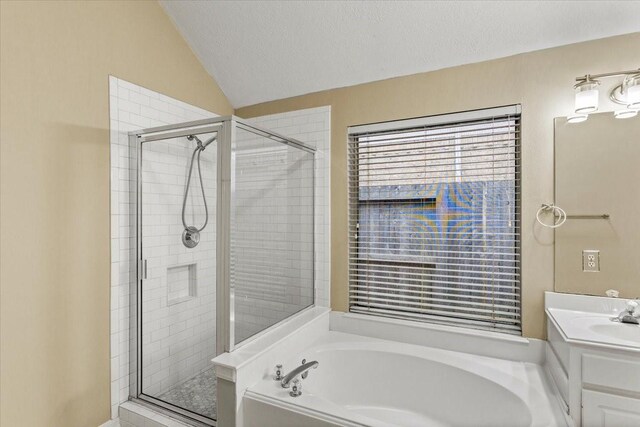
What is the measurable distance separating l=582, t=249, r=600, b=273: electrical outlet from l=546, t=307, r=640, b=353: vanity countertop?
0.77 ft

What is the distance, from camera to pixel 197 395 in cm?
209

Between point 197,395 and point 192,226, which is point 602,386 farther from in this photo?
point 192,226

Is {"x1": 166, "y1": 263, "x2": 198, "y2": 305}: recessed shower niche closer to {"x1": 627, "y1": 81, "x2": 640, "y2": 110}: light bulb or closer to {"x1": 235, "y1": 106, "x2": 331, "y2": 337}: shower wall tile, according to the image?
{"x1": 235, "y1": 106, "x2": 331, "y2": 337}: shower wall tile

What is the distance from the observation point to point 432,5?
1885 mm

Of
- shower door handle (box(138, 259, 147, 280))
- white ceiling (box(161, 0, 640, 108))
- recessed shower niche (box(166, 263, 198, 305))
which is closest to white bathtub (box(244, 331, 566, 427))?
recessed shower niche (box(166, 263, 198, 305))

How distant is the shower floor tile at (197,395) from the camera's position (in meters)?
1.93

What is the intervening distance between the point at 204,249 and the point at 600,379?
6.99ft

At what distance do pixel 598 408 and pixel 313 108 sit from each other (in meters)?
2.42

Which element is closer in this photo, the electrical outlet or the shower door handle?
the electrical outlet

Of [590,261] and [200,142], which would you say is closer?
[590,261]

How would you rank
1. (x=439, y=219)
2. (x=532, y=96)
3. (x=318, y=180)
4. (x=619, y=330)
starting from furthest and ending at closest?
(x=318, y=180) < (x=439, y=219) < (x=532, y=96) < (x=619, y=330)

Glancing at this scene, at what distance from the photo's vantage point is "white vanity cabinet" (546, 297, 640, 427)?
4.60 feet

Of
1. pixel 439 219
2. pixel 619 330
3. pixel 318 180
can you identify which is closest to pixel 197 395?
pixel 318 180

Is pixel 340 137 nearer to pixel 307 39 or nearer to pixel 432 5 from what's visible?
pixel 307 39
